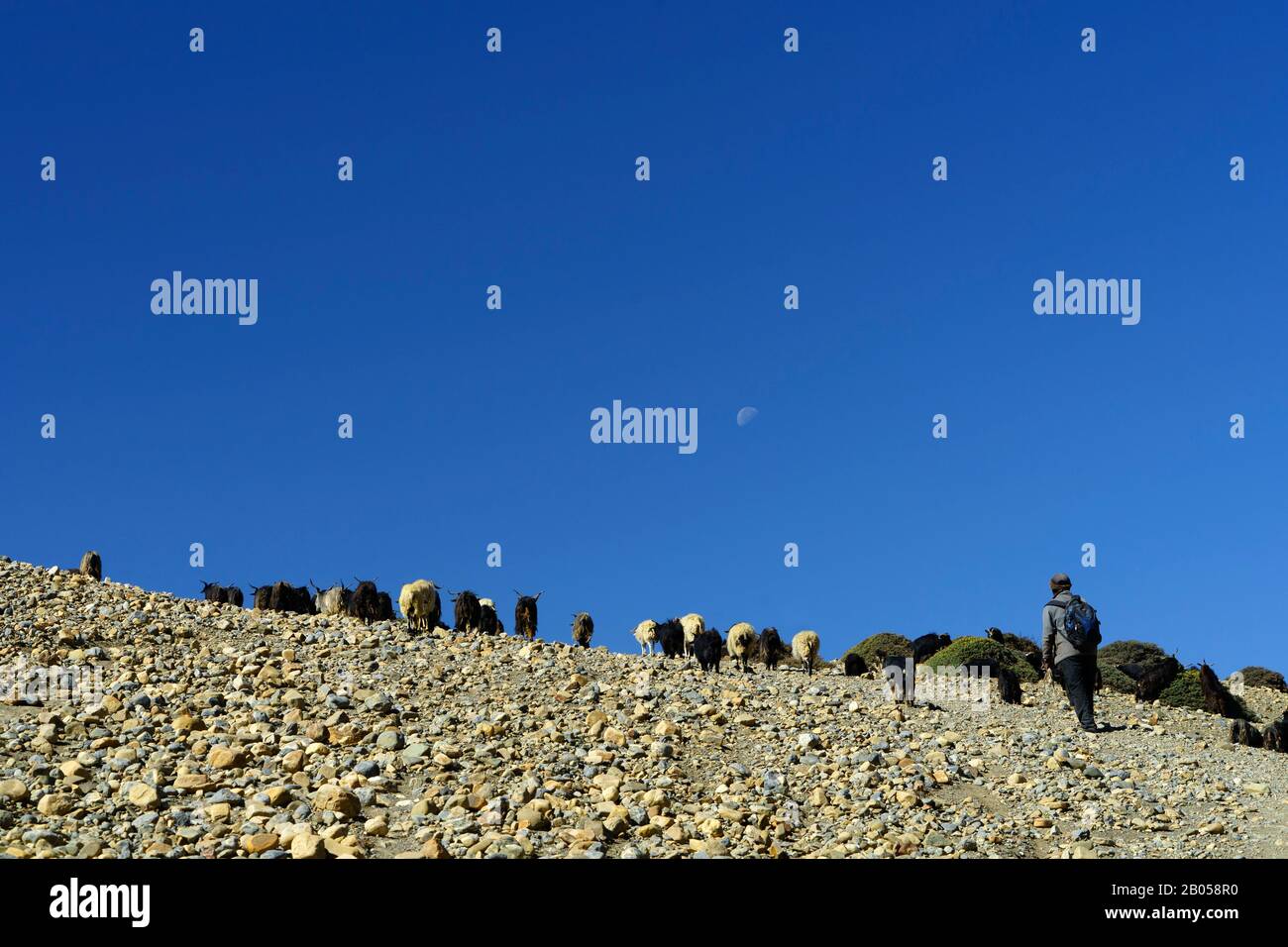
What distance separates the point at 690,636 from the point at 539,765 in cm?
1534

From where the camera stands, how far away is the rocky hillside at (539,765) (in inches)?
408

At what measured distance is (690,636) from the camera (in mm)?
27391

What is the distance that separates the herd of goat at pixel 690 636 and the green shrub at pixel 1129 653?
249 cm

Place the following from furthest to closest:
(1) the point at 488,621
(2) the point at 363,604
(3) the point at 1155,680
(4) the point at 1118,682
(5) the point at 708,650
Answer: (4) the point at 1118,682, (1) the point at 488,621, (3) the point at 1155,680, (2) the point at 363,604, (5) the point at 708,650

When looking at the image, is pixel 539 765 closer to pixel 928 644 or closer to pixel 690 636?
pixel 690 636

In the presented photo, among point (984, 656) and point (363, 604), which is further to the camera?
point (984, 656)

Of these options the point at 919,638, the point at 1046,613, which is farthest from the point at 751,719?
the point at 919,638

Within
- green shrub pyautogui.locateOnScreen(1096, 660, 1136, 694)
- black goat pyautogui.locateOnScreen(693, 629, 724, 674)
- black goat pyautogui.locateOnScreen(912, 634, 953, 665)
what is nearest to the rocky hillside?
black goat pyautogui.locateOnScreen(693, 629, 724, 674)

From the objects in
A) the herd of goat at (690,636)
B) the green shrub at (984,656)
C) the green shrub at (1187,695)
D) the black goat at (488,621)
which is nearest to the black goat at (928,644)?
the herd of goat at (690,636)

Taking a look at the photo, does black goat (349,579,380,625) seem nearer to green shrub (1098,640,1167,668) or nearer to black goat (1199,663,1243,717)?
black goat (1199,663,1243,717)

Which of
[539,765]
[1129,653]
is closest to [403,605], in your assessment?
[539,765]

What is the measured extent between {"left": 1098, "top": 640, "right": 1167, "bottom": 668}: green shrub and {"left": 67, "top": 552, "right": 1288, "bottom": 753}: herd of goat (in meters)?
2.49

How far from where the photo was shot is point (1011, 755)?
14.6 m

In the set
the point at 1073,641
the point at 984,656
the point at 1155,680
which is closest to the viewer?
the point at 1073,641
